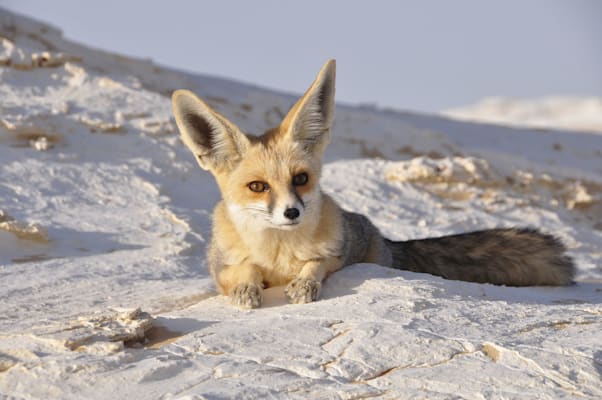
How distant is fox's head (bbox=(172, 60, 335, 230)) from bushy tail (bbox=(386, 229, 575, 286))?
1149 millimetres

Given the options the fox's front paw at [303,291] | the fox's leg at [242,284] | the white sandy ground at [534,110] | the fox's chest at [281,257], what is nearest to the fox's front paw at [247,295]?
the fox's leg at [242,284]

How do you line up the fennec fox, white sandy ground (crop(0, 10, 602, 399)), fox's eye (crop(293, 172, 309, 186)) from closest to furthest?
white sandy ground (crop(0, 10, 602, 399))
the fennec fox
fox's eye (crop(293, 172, 309, 186))

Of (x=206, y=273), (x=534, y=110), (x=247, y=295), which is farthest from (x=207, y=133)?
(x=534, y=110)

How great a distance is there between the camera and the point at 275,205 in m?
4.20

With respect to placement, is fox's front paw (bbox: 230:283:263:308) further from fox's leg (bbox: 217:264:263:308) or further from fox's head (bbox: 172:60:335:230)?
fox's head (bbox: 172:60:335:230)

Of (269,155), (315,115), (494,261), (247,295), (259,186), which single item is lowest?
(247,295)

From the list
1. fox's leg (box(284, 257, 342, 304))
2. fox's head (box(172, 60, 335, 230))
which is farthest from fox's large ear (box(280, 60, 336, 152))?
fox's leg (box(284, 257, 342, 304))

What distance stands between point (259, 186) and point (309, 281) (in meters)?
0.60

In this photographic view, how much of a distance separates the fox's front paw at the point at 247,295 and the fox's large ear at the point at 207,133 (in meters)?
0.83

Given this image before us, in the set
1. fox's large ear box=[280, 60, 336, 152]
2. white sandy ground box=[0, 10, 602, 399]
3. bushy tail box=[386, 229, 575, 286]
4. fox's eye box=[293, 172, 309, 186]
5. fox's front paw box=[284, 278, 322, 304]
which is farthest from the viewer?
bushy tail box=[386, 229, 575, 286]

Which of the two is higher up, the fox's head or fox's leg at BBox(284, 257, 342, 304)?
the fox's head

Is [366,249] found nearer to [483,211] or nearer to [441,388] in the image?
[441,388]

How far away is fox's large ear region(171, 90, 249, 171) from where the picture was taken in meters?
4.53

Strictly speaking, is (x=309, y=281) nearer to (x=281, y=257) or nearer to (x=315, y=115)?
(x=281, y=257)
